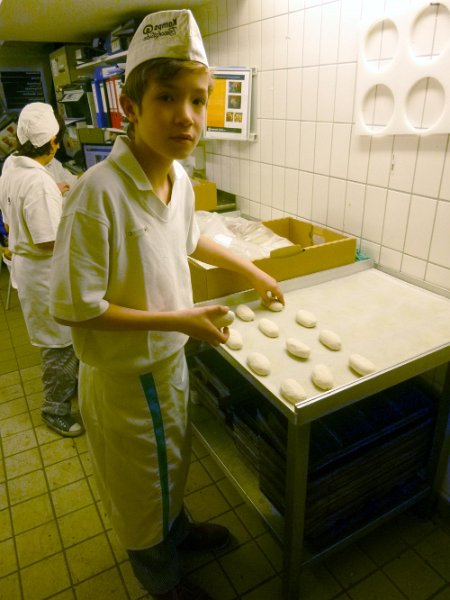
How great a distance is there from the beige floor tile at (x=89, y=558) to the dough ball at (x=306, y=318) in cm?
104

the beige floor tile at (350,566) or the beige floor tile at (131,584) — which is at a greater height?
the beige floor tile at (350,566)

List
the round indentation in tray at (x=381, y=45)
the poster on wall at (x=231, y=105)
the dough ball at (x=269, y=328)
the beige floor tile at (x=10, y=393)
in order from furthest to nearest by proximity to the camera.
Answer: the beige floor tile at (x=10, y=393) < the poster on wall at (x=231, y=105) < the round indentation in tray at (x=381, y=45) < the dough ball at (x=269, y=328)

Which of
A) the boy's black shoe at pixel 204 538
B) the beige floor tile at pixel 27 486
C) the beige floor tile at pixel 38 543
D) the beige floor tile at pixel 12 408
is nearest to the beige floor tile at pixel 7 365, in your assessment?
the beige floor tile at pixel 12 408

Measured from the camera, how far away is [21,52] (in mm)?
4492

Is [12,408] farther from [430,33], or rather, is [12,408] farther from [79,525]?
[430,33]

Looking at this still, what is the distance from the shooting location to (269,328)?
1.18 metres

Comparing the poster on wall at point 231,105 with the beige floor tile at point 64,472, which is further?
the poster on wall at point 231,105

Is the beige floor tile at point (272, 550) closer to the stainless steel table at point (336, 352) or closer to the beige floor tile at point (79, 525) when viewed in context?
the stainless steel table at point (336, 352)

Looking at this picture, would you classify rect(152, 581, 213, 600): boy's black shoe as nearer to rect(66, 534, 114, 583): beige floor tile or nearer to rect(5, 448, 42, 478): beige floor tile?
rect(66, 534, 114, 583): beige floor tile

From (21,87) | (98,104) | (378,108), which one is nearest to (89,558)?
(378,108)

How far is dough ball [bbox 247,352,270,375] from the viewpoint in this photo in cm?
100

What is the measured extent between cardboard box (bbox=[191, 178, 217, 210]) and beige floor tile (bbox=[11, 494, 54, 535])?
155cm

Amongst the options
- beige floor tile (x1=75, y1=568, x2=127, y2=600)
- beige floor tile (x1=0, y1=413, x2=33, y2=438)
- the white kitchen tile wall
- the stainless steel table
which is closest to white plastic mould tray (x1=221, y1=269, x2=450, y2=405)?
the stainless steel table

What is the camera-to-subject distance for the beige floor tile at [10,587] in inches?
51.9
